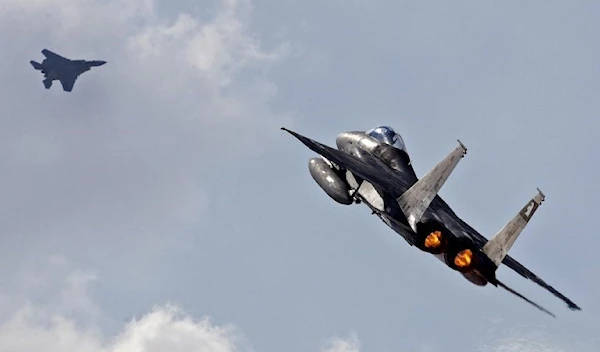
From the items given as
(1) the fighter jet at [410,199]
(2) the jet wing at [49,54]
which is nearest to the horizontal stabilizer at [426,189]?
(1) the fighter jet at [410,199]

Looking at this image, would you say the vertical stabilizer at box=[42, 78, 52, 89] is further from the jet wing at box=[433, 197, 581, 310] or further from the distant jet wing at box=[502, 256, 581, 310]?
the distant jet wing at box=[502, 256, 581, 310]

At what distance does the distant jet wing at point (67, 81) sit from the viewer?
10494cm

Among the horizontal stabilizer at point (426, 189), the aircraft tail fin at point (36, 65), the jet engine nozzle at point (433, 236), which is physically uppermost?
the aircraft tail fin at point (36, 65)

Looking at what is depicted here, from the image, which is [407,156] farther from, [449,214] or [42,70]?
[42,70]

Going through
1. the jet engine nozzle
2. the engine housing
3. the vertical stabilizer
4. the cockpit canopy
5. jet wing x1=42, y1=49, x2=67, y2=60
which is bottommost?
the jet engine nozzle

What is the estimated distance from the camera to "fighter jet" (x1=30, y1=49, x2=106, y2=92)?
103m

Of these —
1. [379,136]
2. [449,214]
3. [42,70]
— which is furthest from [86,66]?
[449,214]

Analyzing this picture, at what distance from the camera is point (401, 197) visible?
1885 inches

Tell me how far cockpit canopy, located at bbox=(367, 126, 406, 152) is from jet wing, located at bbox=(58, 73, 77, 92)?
55.9 m

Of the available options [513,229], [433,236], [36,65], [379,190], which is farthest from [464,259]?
[36,65]

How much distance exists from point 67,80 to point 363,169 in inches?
2444

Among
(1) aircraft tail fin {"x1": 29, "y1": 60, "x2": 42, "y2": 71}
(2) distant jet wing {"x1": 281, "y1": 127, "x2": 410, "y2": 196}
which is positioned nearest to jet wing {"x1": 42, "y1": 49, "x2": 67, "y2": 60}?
(1) aircraft tail fin {"x1": 29, "y1": 60, "x2": 42, "y2": 71}

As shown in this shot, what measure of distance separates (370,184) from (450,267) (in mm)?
7171

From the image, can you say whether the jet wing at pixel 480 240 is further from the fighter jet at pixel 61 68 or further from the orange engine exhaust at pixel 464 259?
the fighter jet at pixel 61 68
